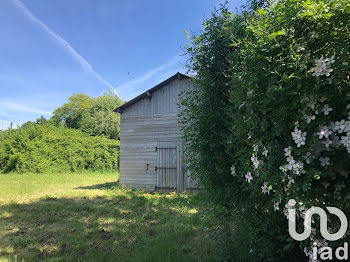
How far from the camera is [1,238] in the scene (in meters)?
4.05

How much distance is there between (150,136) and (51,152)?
32.9 ft

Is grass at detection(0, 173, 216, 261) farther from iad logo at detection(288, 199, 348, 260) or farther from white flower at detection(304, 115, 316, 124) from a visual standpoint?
white flower at detection(304, 115, 316, 124)

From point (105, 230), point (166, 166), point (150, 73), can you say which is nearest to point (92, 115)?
point (150, 73)

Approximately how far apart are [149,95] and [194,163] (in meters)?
7.06

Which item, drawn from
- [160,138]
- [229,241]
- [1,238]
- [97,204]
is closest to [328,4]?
[229,241]

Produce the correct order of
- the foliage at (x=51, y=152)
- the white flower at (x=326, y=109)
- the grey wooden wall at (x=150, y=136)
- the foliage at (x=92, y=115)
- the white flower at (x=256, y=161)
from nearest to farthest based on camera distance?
the white flower at (x=326, y=109) → the white flower at (x=256, y=161) → the grey wooden wall at (x=150, y=136) → the foliage at (x=51, y=152) → the foliage at (x=92, y=115)

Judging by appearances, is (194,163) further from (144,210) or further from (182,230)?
(144,210)

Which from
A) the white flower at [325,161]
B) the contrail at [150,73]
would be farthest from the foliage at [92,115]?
the white flower at [325,161]

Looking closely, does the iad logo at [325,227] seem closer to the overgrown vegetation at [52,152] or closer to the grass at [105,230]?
the grass at [105,230]

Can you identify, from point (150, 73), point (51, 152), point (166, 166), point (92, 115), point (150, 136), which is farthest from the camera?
point (92, 115)

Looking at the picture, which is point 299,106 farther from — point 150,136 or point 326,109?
point 150,136

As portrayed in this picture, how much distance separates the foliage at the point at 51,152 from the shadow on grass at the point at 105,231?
31.7 ft

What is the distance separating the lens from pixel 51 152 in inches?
620

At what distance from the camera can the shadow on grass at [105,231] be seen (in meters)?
3.30
